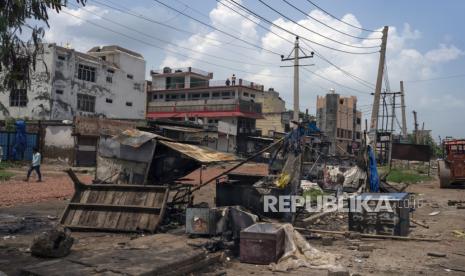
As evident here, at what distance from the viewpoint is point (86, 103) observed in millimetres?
44219

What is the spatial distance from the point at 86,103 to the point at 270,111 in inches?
1134

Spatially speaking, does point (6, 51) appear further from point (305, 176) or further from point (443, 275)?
point (305, 176)

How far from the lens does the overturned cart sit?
970 cm

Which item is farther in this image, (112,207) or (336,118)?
A: (336,118)

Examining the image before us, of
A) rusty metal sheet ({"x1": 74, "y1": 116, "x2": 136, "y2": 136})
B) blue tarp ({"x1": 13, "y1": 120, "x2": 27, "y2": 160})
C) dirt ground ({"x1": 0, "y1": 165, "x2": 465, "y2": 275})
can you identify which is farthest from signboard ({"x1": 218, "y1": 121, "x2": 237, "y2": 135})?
dirt ground ({"x1": 0, "y1": 165, "x2": 465, "y2": 275})

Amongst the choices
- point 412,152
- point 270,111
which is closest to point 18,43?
point 412,152

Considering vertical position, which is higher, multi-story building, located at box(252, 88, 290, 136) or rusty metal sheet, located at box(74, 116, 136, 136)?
multi-story building, located at box(252, 88, 290, 136)

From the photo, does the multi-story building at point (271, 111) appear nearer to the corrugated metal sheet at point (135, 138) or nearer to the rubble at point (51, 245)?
the corrugated metal sheet at point (135, 138)

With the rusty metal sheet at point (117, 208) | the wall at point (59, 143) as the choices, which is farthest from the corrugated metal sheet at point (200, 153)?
the wall at point (59, 143)

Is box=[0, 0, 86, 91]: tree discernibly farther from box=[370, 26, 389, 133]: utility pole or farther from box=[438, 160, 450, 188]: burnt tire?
box=[438, 160, 450, 188]: burnt tire

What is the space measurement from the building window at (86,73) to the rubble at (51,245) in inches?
1492

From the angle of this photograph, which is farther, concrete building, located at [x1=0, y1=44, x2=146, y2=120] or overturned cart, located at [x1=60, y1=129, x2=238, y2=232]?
concrete building, located at [x1=0, y1=44, x2=146, y2=120]

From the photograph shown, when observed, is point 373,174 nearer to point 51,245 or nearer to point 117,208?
point 117,208

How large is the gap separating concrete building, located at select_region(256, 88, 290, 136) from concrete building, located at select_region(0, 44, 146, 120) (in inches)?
674
